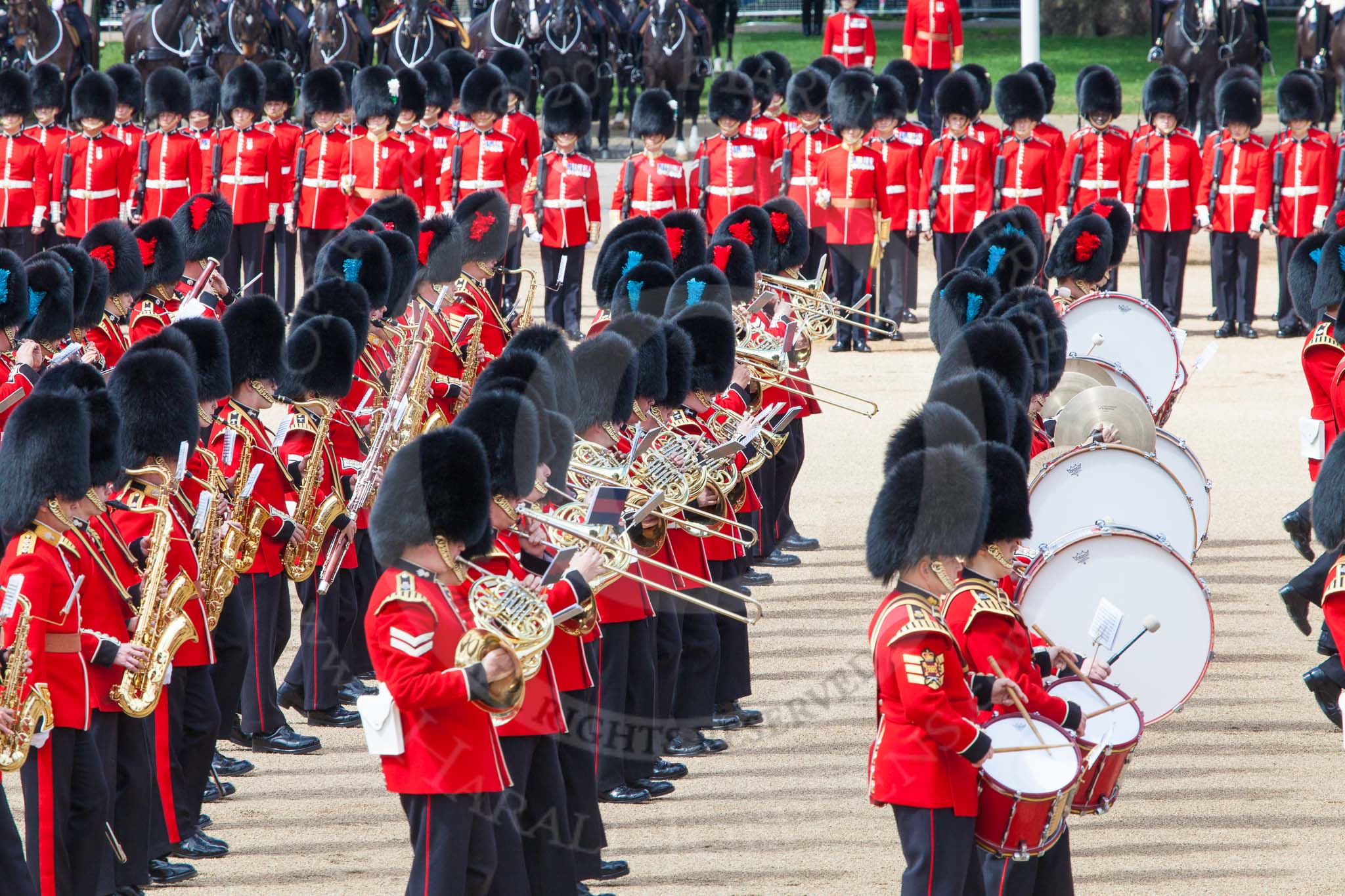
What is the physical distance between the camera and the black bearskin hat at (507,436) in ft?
14.3

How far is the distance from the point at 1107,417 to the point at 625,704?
6.84 ft

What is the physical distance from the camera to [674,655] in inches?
221

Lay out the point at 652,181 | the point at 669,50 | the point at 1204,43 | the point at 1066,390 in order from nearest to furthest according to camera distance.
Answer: the point at 1066,390, the point at 652,181, the point at 1204,43, the point at 669,50

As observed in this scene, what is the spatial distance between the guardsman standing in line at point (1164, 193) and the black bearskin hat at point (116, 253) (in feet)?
22.9

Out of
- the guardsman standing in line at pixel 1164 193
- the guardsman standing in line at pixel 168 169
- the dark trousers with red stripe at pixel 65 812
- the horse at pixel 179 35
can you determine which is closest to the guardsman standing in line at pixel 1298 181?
the guardsman standing in line at pixel 1164 193

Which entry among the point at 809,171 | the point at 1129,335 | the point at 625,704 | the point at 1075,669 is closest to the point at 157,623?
the point at 625,704

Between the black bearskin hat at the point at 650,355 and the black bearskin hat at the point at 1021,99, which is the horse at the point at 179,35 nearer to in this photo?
the black bearskin hat at the point at 1021,99

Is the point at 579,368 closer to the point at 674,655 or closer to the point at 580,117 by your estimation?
the point at 674,655

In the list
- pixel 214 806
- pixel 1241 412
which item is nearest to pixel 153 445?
pixel 214 806

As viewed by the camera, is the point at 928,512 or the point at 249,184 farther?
the point at 249,184

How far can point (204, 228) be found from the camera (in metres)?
8.20

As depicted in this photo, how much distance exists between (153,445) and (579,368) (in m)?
1.19

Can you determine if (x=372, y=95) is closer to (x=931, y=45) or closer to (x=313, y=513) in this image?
(x=931, y=45)

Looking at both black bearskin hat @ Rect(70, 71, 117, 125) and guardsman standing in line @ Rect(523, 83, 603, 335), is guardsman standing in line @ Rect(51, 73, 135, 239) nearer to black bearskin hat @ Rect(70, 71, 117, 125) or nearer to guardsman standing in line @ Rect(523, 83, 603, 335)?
black bearskin hat @ Rect(70, 71, 117, 125)
